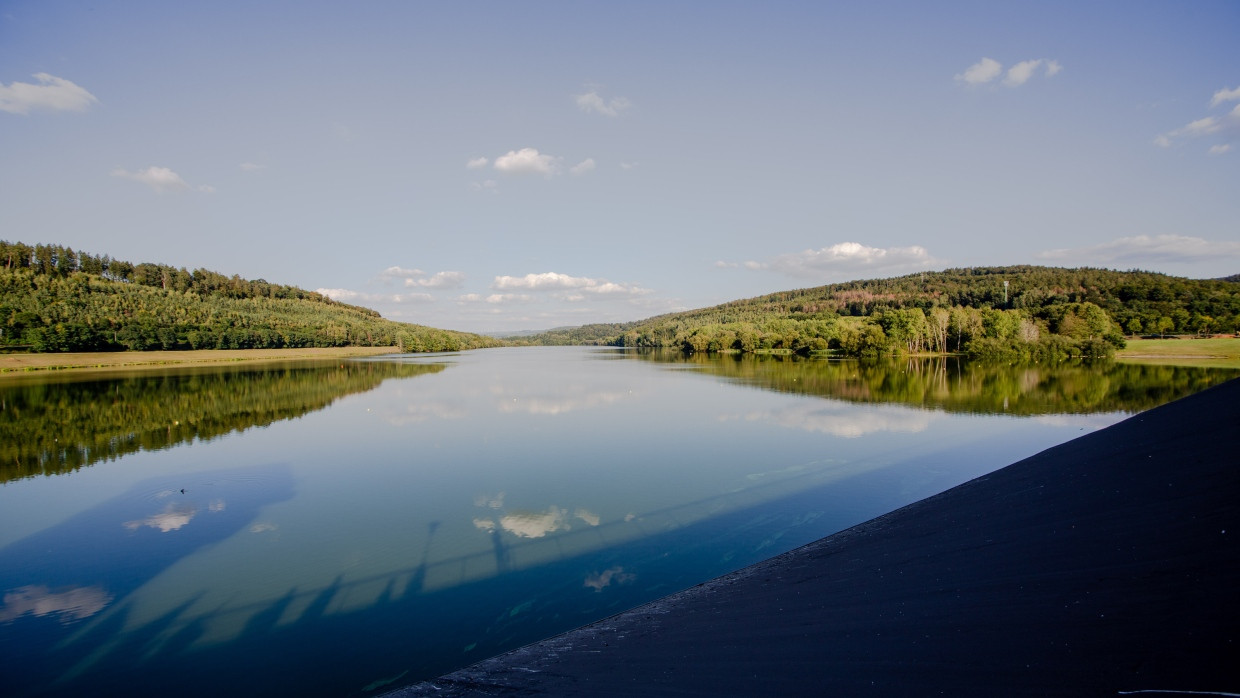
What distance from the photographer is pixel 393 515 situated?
36.8 ft

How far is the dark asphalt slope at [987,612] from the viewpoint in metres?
3.18

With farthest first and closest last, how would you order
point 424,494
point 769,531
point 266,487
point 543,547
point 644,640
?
1. point 266,487
2. point 424,494
3. point 769,531
4. point 543,547
5. point 644,640

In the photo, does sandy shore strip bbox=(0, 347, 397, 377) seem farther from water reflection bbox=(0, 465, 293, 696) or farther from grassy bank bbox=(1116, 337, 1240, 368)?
grassy bank bbox=(1116, 337, 1240, 368)

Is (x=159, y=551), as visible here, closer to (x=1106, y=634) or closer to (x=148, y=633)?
(x=148, y=633)

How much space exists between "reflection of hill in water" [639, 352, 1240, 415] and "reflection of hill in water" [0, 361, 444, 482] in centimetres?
2847

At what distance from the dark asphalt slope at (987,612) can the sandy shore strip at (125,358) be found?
2607 inches

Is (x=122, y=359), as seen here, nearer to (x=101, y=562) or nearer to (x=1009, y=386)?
(x=101, y=562)

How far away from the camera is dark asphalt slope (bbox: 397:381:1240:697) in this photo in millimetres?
3176

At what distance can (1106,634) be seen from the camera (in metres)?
3.34

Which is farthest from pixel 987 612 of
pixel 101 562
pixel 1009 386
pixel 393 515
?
pixel 1009 386

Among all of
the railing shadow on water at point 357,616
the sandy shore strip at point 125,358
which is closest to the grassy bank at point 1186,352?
the railing shadow on water at point 357,616

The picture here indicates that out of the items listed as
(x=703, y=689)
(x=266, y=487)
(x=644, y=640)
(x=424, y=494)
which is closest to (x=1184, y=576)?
(x=703, y=689)

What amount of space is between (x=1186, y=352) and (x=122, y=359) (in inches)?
4250

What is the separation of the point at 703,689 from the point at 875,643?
132 cm
